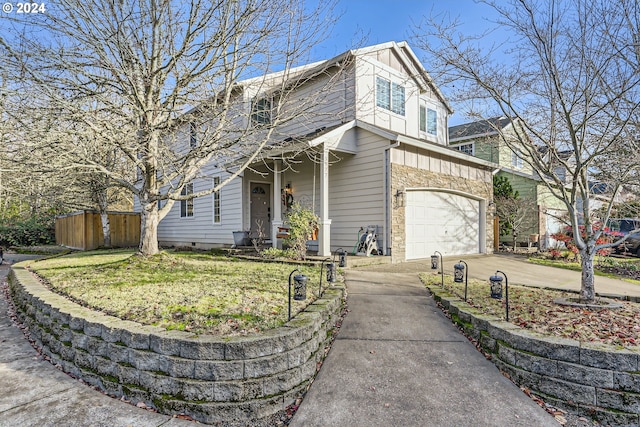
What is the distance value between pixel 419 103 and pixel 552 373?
38.2ft

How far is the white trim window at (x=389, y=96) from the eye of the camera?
1152 cm

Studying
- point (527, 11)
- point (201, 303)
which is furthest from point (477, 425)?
point (527, 11)

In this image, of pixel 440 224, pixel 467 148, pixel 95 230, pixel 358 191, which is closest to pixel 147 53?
pixel 358 191

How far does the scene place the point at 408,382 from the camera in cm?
325

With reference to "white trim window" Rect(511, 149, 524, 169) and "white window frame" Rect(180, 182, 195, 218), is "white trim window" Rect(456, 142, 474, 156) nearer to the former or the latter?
"white trim window" Rect(511, 149, 524, 169)

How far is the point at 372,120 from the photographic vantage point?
1123 cm

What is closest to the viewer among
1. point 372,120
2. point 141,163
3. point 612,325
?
point 612,325

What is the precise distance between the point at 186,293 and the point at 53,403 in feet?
6.54

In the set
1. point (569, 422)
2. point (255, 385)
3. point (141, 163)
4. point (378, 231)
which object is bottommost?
point (569, 422)

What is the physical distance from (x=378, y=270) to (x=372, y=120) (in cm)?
524

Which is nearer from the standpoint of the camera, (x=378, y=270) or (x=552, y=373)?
(x=552, y=373)

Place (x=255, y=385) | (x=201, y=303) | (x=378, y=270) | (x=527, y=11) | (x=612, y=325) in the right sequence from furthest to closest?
1. (x=378, y=270)
2. (x=527, y=11)
3. (x=201, y=303)
4. (x=612, y=325)
5. (x=255, y=385)

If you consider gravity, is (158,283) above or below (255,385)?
above

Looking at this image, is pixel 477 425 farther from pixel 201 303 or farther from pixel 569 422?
pixel 201 303
